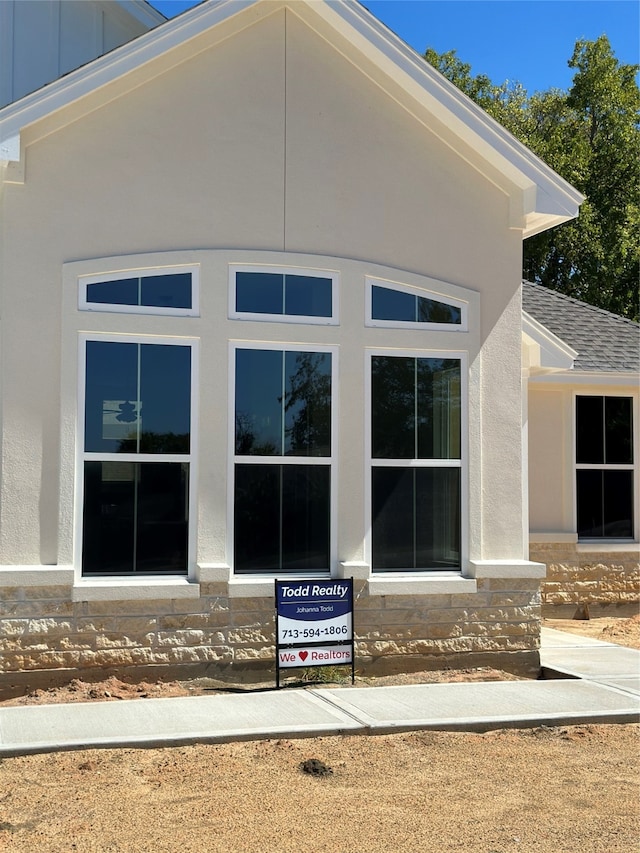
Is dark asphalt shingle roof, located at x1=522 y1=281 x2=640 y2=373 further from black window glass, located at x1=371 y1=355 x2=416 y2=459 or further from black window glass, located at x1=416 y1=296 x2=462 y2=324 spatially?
black window glass, located at x1=371 y1=355 x2=416 y2=459

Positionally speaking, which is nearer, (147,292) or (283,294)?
(147,292)

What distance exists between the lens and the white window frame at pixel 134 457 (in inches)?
337

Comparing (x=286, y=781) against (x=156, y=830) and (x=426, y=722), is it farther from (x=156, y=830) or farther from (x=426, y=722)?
(x=426, y=722)

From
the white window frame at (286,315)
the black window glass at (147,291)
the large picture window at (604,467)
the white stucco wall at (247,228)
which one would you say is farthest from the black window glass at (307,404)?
the large picture window at (604,467)

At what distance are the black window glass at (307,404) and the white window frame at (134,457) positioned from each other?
885mm

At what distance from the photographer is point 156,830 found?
17.4ft

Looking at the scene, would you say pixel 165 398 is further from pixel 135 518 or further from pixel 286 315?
pixel 286 315

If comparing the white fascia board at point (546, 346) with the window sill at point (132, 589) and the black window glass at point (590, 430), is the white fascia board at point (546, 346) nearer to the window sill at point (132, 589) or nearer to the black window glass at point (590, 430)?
the black window glass at point (590, 430)

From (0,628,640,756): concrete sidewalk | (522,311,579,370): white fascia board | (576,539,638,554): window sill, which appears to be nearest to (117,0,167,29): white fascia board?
(522,311,579,370): white fascia board

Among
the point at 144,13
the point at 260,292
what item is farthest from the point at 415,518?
the point at 144,13

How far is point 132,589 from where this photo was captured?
8.56m

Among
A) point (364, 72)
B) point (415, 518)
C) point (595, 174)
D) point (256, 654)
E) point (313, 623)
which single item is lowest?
point (256, 654)

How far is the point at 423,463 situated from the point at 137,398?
284 centimetres

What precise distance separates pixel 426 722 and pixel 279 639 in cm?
173
